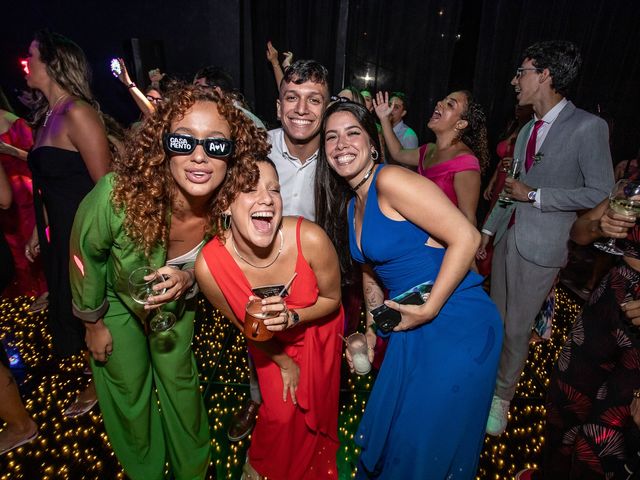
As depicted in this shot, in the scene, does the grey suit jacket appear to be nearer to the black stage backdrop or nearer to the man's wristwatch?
the man's wristwatch

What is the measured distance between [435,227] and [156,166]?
3.87 feet

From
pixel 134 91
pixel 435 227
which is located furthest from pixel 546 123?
pixel 134 91

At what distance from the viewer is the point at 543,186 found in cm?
212

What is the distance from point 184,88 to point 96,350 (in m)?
1.22

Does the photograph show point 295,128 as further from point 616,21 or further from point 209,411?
point 616,21

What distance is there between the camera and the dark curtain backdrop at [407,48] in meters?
4.77

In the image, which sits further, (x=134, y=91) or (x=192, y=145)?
(x=134, y=91)

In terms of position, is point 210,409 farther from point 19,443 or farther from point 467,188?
point 467,188

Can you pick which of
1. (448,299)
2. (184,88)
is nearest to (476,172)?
(448,299)

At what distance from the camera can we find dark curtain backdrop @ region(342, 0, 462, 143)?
4766 millimetres

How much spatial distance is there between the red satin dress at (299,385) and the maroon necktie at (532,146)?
5.15 feet

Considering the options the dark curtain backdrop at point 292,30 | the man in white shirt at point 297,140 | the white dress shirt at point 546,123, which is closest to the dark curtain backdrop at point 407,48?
the dark curtain backdrop at point 292,30

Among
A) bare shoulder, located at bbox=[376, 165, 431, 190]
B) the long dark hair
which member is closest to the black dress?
the long dark hair

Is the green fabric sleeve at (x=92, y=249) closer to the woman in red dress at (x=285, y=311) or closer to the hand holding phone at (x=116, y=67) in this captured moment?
the woman in red dress at (x=285, y=311)
